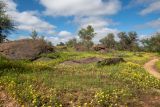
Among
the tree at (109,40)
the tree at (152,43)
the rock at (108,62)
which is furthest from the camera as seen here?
the tree at (109,40)

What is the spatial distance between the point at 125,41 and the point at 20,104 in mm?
117334

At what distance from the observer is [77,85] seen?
19.0m

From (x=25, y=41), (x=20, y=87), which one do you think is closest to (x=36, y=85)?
(x=20, y=87)

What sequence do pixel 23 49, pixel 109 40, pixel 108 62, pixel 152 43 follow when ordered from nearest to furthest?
pixel 108 62
pixel 23 49
pixel 152 43
pixel 109 40

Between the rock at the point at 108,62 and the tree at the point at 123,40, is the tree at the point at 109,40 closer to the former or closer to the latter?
the tree at the point at 123,40

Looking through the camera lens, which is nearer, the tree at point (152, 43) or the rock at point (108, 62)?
the rock at point (108, 62)

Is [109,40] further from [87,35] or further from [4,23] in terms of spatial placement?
[4,23]

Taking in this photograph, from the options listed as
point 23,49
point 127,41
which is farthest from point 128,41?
point 23,49

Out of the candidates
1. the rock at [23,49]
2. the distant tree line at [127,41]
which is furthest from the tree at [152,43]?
the rock at [23,49]

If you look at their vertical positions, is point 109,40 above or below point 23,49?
above

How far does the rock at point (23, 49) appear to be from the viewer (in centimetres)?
4602

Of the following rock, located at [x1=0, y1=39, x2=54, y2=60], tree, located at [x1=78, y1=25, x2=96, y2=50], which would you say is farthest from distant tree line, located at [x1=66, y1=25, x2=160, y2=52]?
rock, located at [x1=0, y1=39, x2=54, y2=60]

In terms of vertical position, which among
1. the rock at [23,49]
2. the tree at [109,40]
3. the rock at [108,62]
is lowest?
the rock at [108,62]

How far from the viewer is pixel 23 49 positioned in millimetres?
47250
